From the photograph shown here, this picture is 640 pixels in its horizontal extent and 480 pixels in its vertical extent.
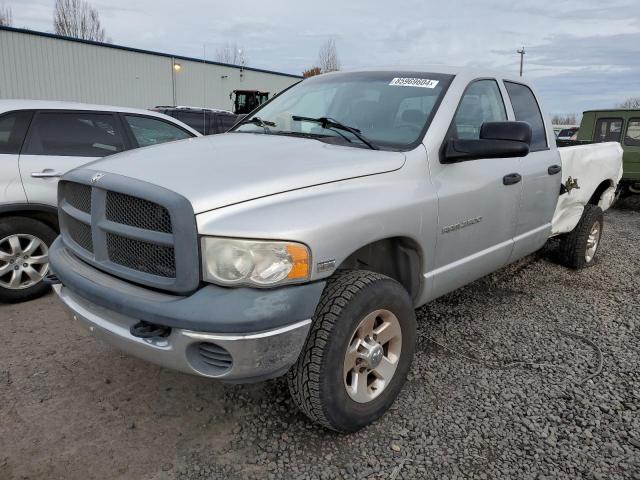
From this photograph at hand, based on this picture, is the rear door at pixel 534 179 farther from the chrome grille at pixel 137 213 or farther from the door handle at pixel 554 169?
the chrome grille at pixel 137 213

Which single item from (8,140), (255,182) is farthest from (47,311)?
(255,182)

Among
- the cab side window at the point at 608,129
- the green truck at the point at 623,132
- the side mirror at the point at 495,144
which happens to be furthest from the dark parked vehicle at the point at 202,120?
the side mirror at the point at 495,144

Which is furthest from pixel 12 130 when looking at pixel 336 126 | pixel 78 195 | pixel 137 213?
pixel 336 126

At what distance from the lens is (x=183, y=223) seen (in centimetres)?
200

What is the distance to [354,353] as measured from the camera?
2.43 m

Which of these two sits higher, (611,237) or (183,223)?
(183,223)

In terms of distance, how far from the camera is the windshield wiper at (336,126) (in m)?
2.91

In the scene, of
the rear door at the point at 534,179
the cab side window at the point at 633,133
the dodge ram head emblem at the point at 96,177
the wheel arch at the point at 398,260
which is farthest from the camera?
the cab side window at the point at 633,133

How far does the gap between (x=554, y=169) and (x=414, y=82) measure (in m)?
1.66

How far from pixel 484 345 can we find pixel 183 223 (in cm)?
246

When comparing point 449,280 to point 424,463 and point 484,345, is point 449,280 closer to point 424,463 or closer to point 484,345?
point 484,345

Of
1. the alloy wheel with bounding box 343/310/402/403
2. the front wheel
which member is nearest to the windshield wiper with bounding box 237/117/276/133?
the front wheel

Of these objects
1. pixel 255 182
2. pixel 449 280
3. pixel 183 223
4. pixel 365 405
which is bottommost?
pixel 365 405

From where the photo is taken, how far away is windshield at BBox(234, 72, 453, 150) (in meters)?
3.03
